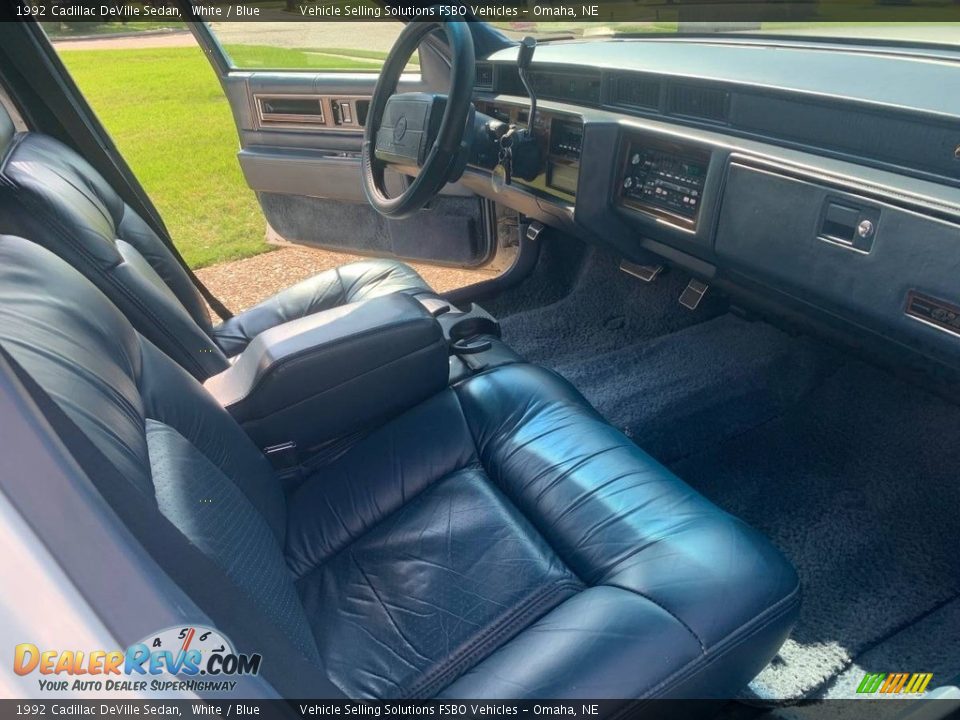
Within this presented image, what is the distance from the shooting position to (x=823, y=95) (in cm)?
120

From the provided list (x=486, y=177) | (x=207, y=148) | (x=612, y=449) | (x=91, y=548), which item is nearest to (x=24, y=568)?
(x=91, y=548)

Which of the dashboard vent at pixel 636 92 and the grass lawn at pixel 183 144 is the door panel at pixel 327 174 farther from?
the dashboard vent at pixel 636 92

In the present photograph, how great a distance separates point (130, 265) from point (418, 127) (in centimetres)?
72

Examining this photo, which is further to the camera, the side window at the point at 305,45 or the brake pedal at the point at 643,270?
the side window at the point at 305,45

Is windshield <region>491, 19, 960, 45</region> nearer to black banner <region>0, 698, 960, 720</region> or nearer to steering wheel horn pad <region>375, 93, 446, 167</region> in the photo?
steering wheel horn pad <region>375, 93, 446, 167</region>

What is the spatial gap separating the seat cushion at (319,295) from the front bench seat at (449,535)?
584mm

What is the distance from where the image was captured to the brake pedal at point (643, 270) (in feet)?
6.14

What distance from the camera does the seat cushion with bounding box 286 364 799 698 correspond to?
0.85 m

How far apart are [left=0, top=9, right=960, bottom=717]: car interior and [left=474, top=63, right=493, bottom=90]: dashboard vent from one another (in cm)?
2

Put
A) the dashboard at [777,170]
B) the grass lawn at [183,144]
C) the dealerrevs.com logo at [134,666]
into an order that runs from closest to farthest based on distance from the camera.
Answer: the dealerrevs.com logo at [134,666] < the dashboard at [777,170] < the grass lawn at [183,144]

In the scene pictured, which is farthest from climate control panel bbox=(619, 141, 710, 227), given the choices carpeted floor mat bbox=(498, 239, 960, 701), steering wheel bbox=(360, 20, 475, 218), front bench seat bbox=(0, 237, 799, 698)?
carpeted floor mat bbox=(498, 239, 960, 701)

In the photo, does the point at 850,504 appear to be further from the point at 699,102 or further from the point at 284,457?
the point at 284,457

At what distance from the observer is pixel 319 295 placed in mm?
1902

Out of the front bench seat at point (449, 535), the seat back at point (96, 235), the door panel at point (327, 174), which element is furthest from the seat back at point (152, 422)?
the door panel at point (327, 174)
